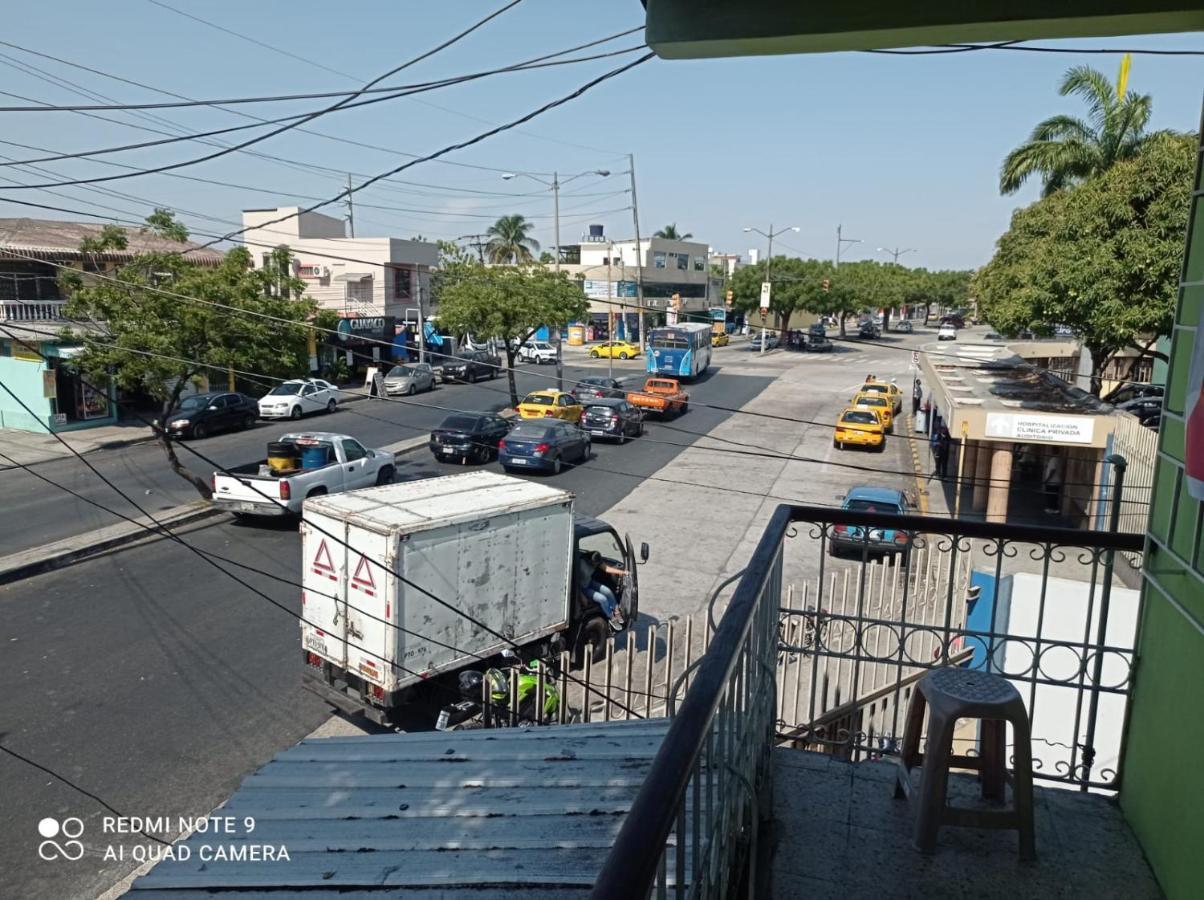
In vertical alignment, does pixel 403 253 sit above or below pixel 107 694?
above

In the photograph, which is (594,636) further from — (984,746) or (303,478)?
(984,746)

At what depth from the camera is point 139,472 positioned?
22.9 metres

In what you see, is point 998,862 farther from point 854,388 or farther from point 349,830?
point 854,388

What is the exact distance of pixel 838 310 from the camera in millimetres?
76188

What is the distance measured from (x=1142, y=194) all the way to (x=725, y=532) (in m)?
10.1

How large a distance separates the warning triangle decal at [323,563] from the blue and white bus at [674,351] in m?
36.0

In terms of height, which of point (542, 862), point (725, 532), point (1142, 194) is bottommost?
point (725, 532)

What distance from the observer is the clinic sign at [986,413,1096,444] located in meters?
17.9

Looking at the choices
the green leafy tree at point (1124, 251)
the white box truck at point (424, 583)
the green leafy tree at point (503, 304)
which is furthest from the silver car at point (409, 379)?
the white box truck at point (424, 583)

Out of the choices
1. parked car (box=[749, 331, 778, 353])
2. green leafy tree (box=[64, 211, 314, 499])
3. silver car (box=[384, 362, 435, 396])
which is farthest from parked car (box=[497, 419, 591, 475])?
parked car (box=[749, 331, 778, 353])

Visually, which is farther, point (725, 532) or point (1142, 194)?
point (725, 532)

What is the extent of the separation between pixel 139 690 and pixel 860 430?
23.3 m

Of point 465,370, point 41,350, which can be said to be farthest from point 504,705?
point 465,370

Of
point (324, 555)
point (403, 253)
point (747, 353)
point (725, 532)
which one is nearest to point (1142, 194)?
point (725, 532)
